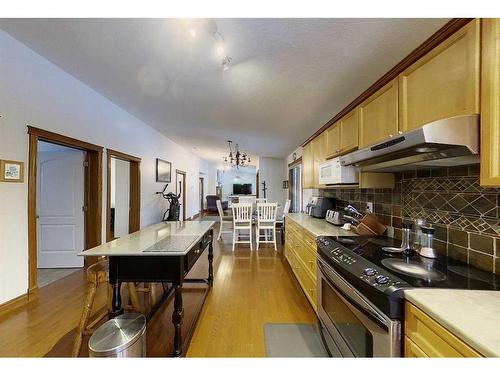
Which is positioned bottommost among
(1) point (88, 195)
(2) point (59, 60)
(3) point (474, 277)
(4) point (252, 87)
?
(3) point (474, 277)

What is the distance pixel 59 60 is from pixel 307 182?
A: 3.52 m

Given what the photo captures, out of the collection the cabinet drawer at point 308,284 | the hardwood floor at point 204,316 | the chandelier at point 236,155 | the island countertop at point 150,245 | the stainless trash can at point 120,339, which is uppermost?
the chandelier at point 236,155

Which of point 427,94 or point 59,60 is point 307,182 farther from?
point 59,60

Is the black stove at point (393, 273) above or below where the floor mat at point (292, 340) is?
above

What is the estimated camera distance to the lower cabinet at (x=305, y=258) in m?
2.10

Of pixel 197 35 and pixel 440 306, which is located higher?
pixel 197 35

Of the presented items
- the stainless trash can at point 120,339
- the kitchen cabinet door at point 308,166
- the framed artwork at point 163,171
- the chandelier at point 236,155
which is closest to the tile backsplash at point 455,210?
the kitchen cabinet door at point 308,166

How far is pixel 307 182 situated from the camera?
3609 millimetres

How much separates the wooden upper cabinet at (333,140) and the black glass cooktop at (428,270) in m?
1.24

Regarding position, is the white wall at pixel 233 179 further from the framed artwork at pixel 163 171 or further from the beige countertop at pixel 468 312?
the beige countertop at pixel 468 312

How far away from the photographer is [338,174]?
225cm

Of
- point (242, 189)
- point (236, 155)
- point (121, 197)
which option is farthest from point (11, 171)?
point (242, 189)

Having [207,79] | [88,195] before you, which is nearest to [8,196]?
[88,195]

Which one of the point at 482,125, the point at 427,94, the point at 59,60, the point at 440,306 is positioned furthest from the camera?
the point at 59,60
